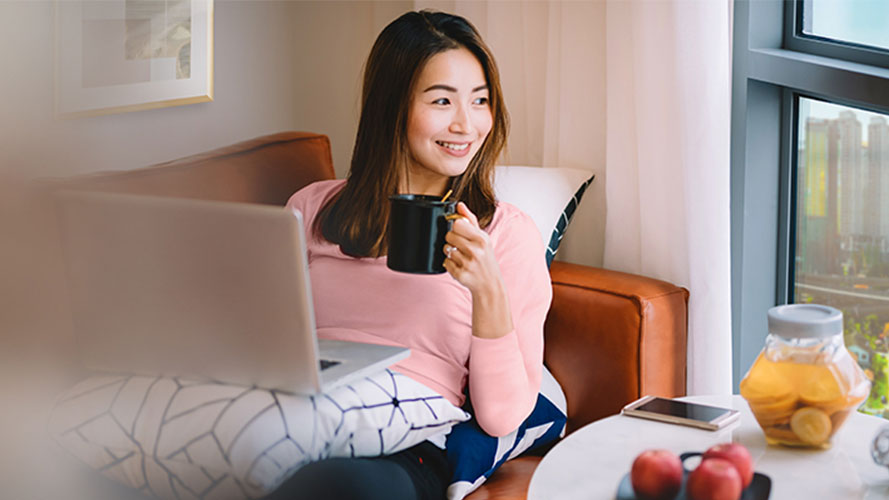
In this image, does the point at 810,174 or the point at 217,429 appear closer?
the point at 217,429

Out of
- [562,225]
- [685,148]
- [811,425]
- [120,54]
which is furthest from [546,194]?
[120,54]

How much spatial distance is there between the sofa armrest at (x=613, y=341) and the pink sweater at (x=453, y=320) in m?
0.14

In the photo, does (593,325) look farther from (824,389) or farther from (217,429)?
(217,429)

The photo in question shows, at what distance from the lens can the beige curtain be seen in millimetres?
1286

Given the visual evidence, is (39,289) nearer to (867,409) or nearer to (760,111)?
(760,111)

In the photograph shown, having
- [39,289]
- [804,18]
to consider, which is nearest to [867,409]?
[804,18]

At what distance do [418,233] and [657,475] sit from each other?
37 centimetres

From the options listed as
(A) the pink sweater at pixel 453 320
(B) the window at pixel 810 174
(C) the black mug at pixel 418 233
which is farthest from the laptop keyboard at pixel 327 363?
(B) the window at pixel 810 174

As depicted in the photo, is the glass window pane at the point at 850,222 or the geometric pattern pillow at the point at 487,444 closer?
the geometric pattern pillow at the point at 487,444

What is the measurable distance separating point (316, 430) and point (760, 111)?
37.1 inches

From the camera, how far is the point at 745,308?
55.6 inches

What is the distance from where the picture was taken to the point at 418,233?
2.95ft

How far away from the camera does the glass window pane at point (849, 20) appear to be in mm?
1237

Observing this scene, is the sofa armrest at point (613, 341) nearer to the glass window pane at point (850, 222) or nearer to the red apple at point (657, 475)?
the glass window pane at point (850, 222)
